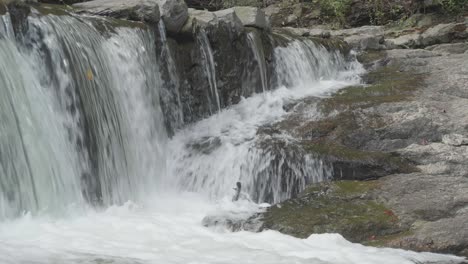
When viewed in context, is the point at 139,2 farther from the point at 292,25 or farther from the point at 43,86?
the point at 292,25

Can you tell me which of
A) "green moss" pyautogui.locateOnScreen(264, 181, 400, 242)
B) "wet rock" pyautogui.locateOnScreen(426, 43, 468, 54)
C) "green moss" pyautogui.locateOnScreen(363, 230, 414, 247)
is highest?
"wet rock" pyautogui.locateOnScreen(426, 43, 468, 54)

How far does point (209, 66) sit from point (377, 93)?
3239mm

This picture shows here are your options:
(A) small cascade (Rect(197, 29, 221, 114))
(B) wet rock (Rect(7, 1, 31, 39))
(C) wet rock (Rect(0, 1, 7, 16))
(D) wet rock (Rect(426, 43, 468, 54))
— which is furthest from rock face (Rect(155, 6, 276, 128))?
(D) wet rock (Rect(426, 43, 468, 54))

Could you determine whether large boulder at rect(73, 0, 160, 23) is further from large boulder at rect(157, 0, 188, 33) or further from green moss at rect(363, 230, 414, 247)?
green moss at rect(363, 230, 414, 247)

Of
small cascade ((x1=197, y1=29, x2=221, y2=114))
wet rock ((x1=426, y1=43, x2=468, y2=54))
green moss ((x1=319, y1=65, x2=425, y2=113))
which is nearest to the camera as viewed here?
green moss ((x1=319, y1=65, x2=425, y2=113))

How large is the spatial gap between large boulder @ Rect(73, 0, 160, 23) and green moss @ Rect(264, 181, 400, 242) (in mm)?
4072

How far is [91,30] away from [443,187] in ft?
16.0

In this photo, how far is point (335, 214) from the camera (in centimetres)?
546

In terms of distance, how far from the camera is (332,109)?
900 centimetres

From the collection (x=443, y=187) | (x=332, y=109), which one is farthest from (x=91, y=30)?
(x=443, y=187)

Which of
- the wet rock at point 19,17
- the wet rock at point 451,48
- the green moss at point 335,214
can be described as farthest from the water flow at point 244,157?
the wet rock at point 451,48

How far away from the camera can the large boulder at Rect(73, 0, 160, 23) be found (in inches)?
321

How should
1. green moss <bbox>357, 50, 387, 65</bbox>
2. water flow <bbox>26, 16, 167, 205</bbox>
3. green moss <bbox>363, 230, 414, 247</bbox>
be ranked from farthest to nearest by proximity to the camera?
green moss <bbox>357, 50, 387, 65</bbox> → water flow <bbox>26, 16, 167, 205</bbox> → green moss <bbox>363, 230, 414, 247</bbox>

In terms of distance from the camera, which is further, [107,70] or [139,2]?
[139,2]
